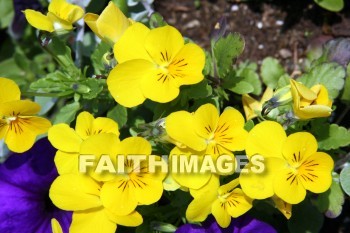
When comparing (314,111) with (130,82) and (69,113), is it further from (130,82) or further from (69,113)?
(69,113)

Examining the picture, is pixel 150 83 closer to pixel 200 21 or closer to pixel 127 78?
pixel 127 78

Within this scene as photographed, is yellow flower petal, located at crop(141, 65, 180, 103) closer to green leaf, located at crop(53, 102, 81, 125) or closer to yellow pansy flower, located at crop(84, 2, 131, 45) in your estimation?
yellow pansy flower, located at crop(84, 2, 131, 45)

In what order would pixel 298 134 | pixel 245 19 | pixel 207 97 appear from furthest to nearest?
pixel 245 19 → pixel 207 97 → pixel 298 134

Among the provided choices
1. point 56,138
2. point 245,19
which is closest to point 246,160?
point 56,138

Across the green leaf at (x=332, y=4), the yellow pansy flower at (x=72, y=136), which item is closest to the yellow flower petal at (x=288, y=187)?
the yellow pansy flower at (x=72, y=136)

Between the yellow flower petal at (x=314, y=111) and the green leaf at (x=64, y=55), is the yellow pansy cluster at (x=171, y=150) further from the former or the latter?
the green leaf at (x=64, y=55)

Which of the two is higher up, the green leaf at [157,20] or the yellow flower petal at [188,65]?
the yellow flower petal at [188,65]

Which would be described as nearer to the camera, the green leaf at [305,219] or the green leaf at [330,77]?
the green leaf at [330,77]

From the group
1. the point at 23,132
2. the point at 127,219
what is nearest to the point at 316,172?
the point at 127,219
